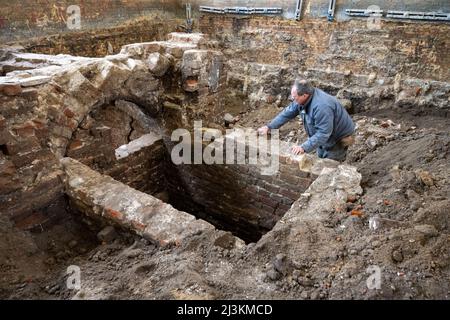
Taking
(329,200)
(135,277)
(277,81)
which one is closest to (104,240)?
(135,277)

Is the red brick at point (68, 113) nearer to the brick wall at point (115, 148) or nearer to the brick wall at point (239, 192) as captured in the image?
the brick wall at point (115, 148)

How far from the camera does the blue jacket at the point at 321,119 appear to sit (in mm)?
3469

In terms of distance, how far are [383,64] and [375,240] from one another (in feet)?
16.0

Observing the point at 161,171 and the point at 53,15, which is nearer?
the point at 161,171

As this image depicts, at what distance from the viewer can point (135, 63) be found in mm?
3613

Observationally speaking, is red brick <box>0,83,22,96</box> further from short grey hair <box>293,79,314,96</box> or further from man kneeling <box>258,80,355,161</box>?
short grey hair <box>293,79,314,96</box>

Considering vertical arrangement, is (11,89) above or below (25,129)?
above

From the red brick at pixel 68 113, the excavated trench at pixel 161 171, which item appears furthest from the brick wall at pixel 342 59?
the red brick at pixel 68 113

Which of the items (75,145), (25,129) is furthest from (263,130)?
(25,129)

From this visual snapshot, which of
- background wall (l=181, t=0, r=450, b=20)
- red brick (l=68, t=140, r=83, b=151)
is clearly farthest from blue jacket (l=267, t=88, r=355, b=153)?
background wall (l=181, t=0, r=450, b=20)

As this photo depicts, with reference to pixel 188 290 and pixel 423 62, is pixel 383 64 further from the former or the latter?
pixel 188 290

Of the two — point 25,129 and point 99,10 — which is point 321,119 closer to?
point 25,129

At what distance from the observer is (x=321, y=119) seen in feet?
11.5

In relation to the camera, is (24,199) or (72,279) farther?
(24,199)
